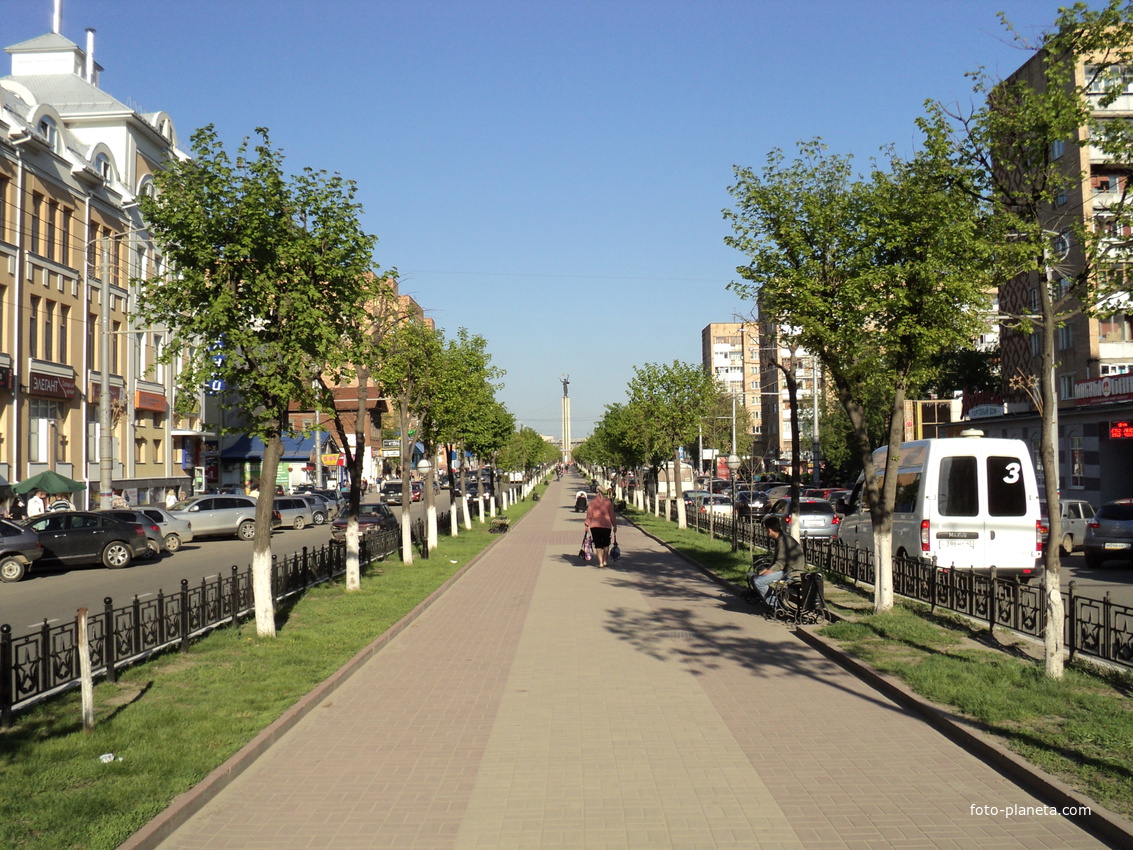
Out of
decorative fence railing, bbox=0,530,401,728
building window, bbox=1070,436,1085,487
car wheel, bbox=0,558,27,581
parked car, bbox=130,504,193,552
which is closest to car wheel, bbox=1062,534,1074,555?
building window, bbox=1070,436,1085,487

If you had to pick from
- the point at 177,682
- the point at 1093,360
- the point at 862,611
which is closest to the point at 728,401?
the point at 1093,360

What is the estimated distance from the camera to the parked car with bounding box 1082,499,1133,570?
72.3 ft

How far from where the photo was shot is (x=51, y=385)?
38406 mm

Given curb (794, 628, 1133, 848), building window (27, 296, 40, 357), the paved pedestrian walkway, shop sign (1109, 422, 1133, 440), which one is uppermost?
building window (27, 296, 40, 357)

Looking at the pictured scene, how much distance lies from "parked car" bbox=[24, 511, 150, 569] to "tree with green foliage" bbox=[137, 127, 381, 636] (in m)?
13.1

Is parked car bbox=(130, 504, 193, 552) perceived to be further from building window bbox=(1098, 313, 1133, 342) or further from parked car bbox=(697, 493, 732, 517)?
building window bbox=(1098, 313, 1133, 342)

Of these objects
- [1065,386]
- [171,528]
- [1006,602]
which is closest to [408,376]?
[171,528]

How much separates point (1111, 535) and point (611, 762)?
63.1 ft

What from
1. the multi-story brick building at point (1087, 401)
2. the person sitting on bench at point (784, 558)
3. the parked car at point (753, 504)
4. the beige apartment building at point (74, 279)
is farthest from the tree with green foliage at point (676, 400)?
the person sitting on bench at point (784, 558)

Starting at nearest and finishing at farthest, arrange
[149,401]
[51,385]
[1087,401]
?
[51,385], [1087,401], [149,401]

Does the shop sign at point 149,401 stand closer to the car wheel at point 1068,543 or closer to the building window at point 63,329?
the building window at point 63,329

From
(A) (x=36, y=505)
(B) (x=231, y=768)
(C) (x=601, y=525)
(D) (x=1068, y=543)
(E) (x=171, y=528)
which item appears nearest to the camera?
(B) (x=231, y=768)

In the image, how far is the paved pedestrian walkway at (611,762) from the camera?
19.3 ft

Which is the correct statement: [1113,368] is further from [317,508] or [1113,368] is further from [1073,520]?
[317,508]
